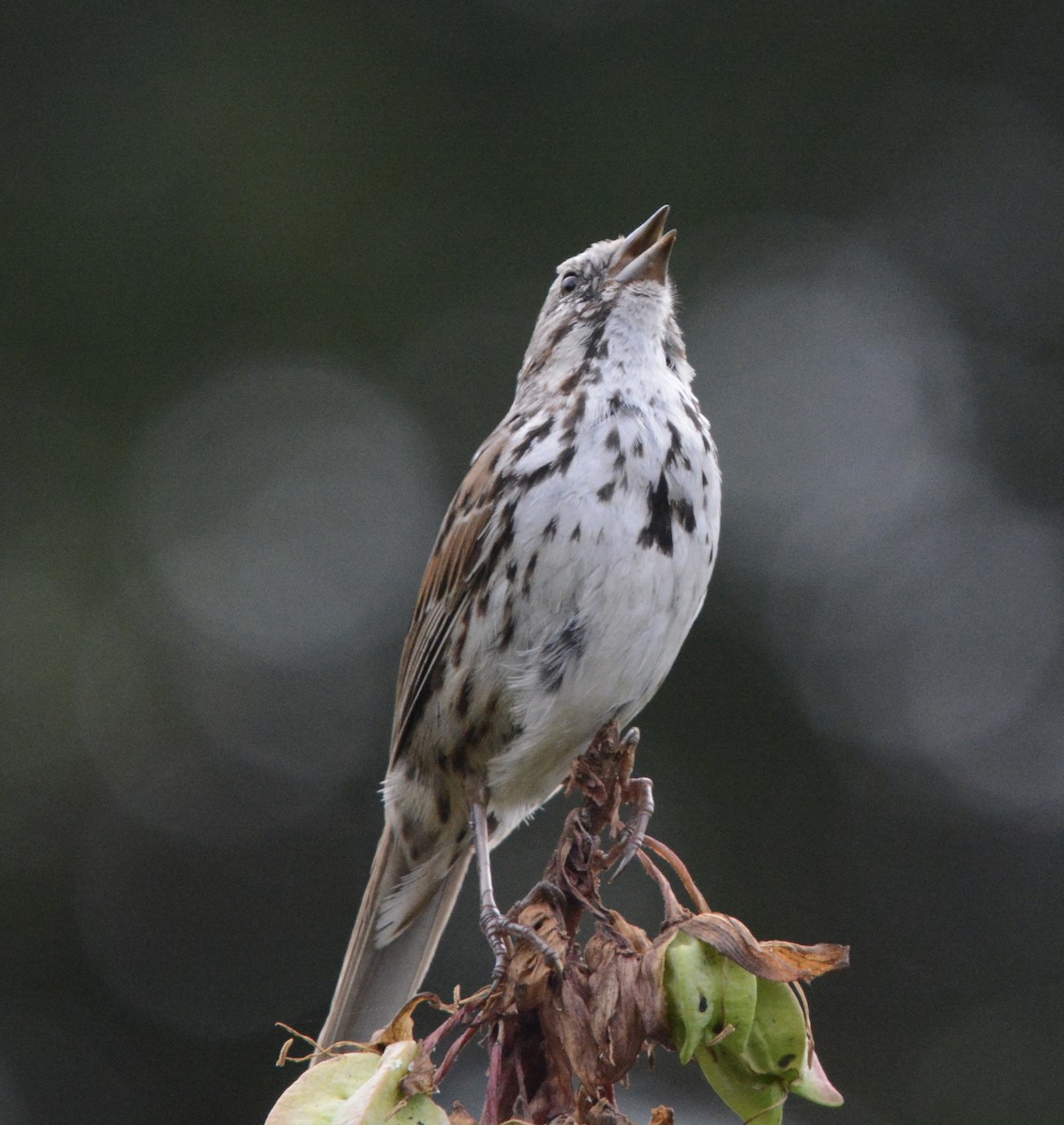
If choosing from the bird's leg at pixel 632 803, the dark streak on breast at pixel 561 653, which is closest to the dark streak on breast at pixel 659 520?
the dark streak on breast at pixel 561 653

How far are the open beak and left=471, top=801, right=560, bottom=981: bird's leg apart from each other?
4.76 ft

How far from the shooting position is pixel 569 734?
3.83 meters

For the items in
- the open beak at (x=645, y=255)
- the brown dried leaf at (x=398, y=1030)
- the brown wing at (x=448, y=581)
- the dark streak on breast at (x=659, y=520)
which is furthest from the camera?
the open beak at (x=645, y=255)

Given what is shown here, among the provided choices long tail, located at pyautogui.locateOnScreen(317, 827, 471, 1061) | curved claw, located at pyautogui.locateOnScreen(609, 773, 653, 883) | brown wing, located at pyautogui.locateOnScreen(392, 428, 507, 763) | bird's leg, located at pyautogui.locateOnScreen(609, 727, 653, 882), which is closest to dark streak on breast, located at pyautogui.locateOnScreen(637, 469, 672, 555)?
brown wing, located at pyautogui.locateOnScreen(392, 428, 507, 763)

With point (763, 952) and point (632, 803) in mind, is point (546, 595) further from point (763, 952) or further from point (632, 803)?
point (763, 952)

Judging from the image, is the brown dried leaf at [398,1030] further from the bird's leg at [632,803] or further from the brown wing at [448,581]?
the brown wing at [448,581]

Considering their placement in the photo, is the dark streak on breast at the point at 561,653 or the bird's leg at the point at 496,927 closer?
the bird's leg at the point at 496,927

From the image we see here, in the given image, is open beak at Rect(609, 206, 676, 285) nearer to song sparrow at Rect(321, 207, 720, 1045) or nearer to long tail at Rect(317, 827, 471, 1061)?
song sparrow at Rect(321, 207, 720, 1045)

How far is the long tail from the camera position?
4.04 m

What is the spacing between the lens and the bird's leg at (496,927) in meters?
2.59

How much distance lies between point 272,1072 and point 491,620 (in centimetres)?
432

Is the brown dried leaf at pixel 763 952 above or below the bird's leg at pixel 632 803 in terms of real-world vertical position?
below

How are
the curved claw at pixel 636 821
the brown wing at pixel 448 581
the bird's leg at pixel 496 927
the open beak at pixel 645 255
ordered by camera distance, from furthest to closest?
the open beak at pixel 645 255 → the brown wing at pixel 448 581 → the curved claw at pixel 636 821 → the bird's leg at pixel 496 927

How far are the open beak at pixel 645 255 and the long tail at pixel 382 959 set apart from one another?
155 centimetres
